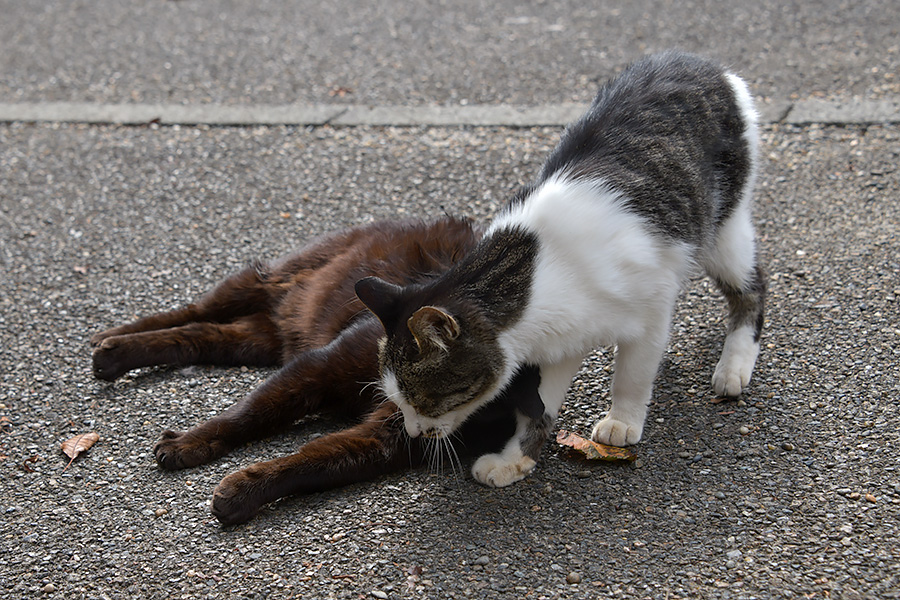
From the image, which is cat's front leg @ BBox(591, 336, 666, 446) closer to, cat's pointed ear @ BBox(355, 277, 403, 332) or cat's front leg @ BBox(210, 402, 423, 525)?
cat's front leg @ BBox(210, 402, 423, 525)

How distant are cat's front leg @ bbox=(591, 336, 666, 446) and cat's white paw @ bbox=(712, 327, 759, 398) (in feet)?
1.27

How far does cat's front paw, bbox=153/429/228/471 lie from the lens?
315 cm

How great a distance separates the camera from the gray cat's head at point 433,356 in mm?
2693

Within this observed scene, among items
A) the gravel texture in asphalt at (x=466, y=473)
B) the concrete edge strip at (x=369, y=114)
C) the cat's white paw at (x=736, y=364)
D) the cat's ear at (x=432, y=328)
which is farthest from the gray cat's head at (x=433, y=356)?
the concrete edge strip at (x=369, y=114)

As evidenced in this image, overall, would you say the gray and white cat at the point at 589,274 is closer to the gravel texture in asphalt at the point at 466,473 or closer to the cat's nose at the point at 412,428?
the cat's nose at the point at 412,428

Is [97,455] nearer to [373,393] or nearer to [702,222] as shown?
[373,393]

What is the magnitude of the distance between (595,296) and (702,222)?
605 millimetres

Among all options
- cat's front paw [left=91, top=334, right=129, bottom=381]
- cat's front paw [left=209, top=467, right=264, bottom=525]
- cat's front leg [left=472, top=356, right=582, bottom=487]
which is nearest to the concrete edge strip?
cat's front paw [left=91, top=334, right=129, bottom=381]

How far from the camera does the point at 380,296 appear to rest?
281cm

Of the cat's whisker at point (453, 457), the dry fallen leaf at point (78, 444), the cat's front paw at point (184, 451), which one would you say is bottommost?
the dry fallen leaf at point (78, 444)

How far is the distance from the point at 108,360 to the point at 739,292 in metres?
2.56

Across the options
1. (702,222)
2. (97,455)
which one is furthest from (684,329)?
A: (97,455)

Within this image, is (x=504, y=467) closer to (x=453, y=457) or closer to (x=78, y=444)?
(x=453, y=457)

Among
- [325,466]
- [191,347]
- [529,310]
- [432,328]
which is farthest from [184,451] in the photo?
[529,310]
